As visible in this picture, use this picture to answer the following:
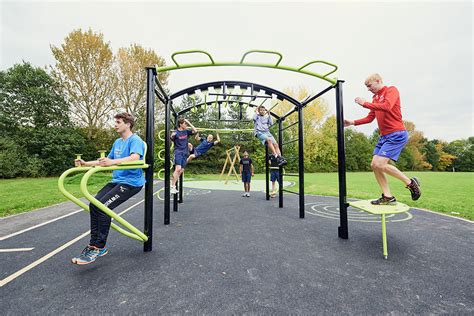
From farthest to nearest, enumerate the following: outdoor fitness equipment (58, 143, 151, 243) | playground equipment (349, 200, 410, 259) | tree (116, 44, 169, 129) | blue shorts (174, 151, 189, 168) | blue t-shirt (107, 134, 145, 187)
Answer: tree (116, 44, 169, 129) → blue shorts (174, 151, 189, 168) → playground equipment (349, 200, 410, 259) → blue t-shirt (107, 134, 145, 187) → outdoor fitness equipment (58, 143, 151, 243)

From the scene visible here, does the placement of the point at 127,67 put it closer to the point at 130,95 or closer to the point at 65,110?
the point at 130,95

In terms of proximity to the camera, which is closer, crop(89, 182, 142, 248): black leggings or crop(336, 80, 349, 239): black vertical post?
crop(89, 182, 142, 248): black leggings

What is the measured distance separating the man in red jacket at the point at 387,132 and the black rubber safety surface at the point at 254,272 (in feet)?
2.35

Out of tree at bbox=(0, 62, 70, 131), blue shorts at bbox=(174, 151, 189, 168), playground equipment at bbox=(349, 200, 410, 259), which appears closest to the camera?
playground equipment at bbox=(349, 200, 410, 259)

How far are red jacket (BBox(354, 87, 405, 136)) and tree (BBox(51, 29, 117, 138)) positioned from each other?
58.9ft

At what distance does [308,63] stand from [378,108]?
3.36ft

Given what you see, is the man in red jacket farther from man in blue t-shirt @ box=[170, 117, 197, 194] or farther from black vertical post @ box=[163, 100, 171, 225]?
man in blue t-shirt @ box=[170, 117, 197, 194]

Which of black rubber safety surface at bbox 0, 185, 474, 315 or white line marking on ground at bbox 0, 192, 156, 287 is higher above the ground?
black rubber safety surface at bbox 0, 185, 474, 315

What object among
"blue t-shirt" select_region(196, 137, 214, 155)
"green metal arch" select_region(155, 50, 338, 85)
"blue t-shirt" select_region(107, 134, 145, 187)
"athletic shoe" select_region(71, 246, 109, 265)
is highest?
"green metal arch" select_region(155, 50, 338, 85)

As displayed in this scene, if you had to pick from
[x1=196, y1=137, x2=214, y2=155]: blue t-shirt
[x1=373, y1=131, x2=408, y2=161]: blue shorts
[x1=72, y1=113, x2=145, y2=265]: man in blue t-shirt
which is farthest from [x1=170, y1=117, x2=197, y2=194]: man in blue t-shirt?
[x1=373, y1=131, x2=408, y2=161]: blue shorts

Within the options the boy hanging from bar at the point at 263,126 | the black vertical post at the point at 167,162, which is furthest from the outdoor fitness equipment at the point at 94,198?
the boy hanging from bar at the point at 263,126

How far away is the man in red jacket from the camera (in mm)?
2418

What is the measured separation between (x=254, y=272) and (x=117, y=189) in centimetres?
151

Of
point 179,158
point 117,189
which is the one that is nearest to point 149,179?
point 117,189
